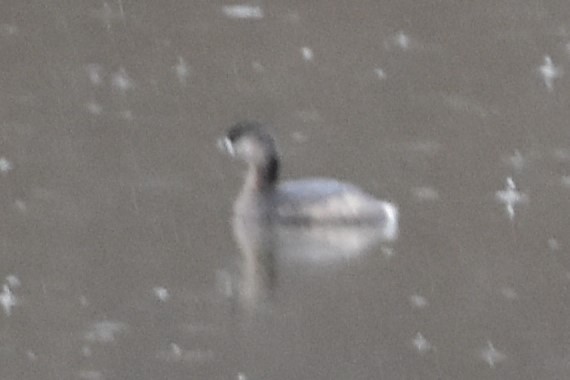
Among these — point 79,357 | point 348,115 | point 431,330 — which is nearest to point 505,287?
point 431,330

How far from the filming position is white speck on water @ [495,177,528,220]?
306 inches

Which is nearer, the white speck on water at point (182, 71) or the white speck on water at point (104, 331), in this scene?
the white speck on water at point (104, 331)

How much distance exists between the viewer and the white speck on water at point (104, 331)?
639 centimetres

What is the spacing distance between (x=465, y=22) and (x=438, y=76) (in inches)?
53.5

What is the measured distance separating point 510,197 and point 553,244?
62 cm

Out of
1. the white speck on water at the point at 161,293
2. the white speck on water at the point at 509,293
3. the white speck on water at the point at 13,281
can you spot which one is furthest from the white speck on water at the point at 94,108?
the white speck on water at the point at 509,293

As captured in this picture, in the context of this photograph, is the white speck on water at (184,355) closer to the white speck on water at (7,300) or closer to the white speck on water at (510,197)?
the white speck on water at (7,300)

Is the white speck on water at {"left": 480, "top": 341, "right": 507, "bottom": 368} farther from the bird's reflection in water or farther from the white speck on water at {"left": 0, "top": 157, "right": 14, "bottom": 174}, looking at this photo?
the white speck on water at {"left": 0, "top": 157, "right": 14, "bottom": 174}

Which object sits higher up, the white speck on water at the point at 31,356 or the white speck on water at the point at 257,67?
the white speck on water at the point at 31,356

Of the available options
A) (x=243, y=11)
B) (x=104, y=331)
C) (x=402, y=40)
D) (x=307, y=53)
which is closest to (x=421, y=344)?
(x=104, y=331)

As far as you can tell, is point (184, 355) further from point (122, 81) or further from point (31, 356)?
point (122, 81)

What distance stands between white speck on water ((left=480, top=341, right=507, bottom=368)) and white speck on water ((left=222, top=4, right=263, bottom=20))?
17.6 ft

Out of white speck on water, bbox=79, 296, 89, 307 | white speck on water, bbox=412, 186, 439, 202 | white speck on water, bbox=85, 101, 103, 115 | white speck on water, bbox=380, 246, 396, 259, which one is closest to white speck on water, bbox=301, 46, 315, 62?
white speck on water, bbox=85, 101, 103, 115

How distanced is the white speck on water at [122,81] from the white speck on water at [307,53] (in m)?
1.11
